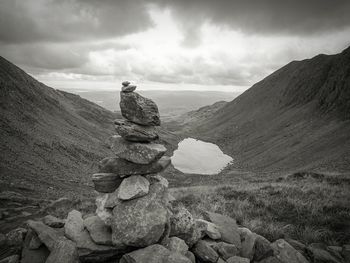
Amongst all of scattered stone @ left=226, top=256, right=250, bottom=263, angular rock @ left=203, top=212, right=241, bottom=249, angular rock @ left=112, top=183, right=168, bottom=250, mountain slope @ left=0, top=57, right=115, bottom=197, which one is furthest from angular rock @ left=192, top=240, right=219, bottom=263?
mountain slope @ left=0, top=57, right=115, bottom=197

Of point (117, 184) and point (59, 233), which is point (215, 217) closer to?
point (117, 184)

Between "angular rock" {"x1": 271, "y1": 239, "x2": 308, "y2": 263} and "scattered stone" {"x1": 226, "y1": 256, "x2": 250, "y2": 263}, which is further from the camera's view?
"angular rock" {"x1": 271, "y1": 239, "x2": 308, "y2": 263}

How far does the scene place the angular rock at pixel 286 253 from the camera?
946 centimetres

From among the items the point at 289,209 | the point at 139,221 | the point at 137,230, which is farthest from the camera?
the point at 289,209

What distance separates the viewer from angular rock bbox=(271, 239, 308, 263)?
9456mm

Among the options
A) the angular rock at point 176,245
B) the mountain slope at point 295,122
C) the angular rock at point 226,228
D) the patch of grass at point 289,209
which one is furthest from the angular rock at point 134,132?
the mountain slope at point 295,122

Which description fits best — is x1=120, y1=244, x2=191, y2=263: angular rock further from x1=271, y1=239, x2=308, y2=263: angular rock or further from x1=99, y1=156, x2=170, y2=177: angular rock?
x1=271, y1=239, x2=308, y2=263: angular rock

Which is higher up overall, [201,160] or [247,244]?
[247,244]

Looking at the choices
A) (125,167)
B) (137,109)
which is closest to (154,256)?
(125,167)

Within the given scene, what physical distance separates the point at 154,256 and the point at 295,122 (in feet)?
247

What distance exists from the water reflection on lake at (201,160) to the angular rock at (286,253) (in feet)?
142

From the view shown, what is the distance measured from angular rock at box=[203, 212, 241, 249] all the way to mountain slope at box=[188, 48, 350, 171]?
2945 centimetres

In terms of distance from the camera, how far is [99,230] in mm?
9219

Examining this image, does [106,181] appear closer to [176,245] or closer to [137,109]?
[137,109]
